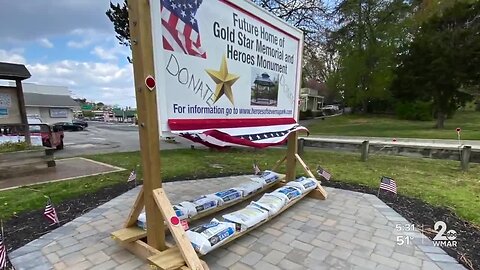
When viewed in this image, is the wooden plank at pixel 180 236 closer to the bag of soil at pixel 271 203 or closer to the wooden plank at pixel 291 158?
the bag of soil at pixel 271 203

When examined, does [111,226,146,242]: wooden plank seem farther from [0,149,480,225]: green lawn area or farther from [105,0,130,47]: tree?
[105,0,130,47]: tree

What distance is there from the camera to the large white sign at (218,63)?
2426mm

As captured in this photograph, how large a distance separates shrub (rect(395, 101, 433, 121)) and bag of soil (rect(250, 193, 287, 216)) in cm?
2730

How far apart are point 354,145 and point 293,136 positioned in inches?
163

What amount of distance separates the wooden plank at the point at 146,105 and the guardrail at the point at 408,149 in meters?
6.40

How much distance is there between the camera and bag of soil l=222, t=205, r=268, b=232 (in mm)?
2939

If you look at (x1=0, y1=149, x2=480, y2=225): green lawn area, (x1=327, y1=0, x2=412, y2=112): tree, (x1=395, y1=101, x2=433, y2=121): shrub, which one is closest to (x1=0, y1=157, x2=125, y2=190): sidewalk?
(x1=0, y1=149, x2=480, y2=225): green lawn area

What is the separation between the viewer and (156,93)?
234 centimetres

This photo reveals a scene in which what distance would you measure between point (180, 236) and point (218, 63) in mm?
1798

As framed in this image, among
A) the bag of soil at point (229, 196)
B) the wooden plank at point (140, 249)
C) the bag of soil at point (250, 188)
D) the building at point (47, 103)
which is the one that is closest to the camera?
the wooden plank at point (140, 249)
